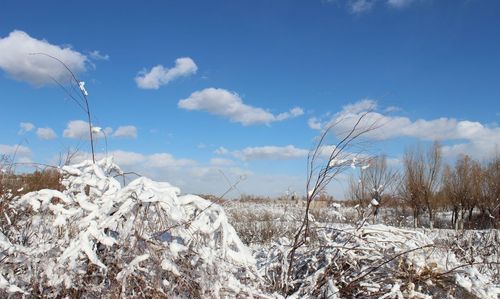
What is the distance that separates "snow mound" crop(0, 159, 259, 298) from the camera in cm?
212

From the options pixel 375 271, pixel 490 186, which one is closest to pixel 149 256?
pixel 375 271

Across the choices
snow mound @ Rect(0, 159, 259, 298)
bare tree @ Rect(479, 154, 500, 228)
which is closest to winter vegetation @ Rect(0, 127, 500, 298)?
snow mound @ Rect(0, 159, 259, 298)

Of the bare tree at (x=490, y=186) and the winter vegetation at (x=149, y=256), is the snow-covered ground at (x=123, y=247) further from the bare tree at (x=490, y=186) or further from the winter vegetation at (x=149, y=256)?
the bare tree at (x=490, y=186)

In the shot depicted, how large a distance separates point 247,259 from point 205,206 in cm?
36

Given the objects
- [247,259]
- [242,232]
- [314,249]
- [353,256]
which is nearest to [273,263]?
[314,249]

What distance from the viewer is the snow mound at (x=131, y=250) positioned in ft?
6.94

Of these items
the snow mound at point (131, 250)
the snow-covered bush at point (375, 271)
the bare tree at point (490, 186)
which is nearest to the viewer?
the snow mound at point (131, 250)

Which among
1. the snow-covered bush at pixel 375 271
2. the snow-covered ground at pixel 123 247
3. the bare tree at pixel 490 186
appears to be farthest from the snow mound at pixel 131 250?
the bare tree at pixel 490 186

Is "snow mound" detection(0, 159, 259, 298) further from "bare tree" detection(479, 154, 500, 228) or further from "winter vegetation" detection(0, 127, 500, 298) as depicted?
"bare tree" detection(479, 154, 500, 228)

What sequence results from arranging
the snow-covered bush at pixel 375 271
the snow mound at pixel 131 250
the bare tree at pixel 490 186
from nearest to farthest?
1. the snow mound at pixel 131 250
2. the snow-covered bush at pixel 375 271
3. the bare tree at pixel 490 186

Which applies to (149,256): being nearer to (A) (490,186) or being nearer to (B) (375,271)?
(B) (375,271)

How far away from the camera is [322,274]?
328 cm

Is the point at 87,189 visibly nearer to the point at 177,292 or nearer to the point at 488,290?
the point at 177,292

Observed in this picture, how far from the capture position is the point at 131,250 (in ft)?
7.17
